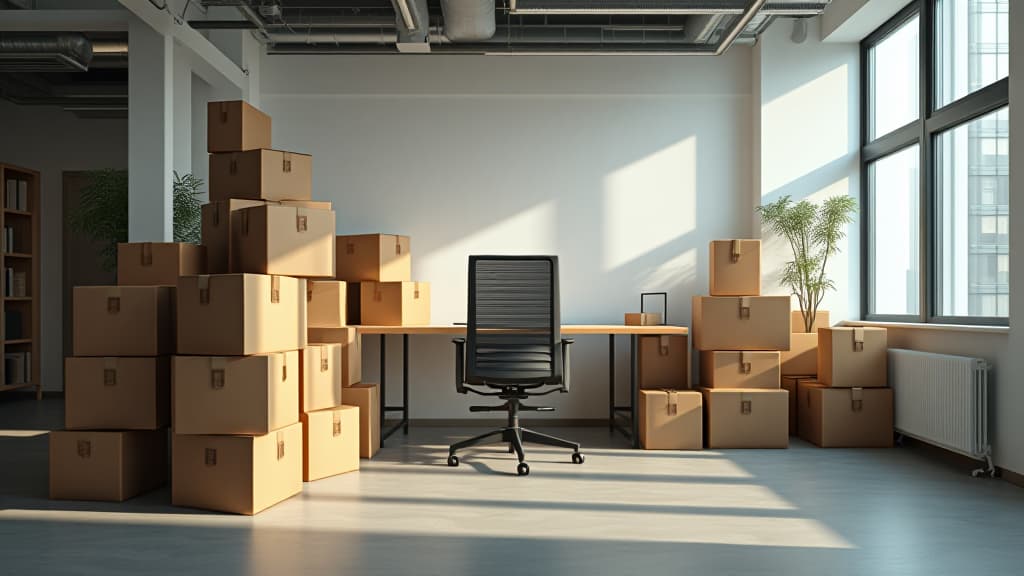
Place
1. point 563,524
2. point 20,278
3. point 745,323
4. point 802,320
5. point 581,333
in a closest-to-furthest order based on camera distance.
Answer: point 563,524 < point 745,323 < point 581,333 < point 802,320 < point 20,278

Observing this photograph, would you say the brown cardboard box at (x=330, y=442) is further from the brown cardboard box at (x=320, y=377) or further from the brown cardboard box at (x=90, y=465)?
Result: the brown cardboard box at (x=90, y=465)

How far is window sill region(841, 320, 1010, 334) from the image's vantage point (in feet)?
14.8

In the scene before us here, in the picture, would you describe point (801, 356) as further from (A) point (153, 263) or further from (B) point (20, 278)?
(B) point (20, 278)

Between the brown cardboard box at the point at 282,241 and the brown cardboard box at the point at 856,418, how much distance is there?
3.21 metres

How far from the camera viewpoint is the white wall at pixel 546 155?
6.62 m

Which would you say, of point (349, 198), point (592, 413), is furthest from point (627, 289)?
point (349, 198)

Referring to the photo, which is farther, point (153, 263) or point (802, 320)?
point (802, 320)

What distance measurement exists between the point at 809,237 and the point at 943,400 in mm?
1802

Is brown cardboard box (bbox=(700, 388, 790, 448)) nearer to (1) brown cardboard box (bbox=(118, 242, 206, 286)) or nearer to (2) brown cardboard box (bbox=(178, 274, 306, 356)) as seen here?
(2) brown cardboard box (bbox=(178, 274, 306, 356))

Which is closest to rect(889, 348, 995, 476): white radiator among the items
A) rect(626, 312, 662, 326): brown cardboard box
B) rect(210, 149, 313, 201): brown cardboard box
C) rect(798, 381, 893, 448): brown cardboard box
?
rect(798, 381, 893, 448): brown cardboard box

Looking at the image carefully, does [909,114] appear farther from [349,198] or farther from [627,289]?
[349,198]

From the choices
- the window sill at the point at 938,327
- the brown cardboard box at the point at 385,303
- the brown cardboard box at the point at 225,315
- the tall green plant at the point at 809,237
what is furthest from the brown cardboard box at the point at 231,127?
the window sill at the point at 938,327

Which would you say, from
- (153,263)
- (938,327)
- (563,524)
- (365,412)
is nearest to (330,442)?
(365,412)

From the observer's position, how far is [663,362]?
5891 millimetres
